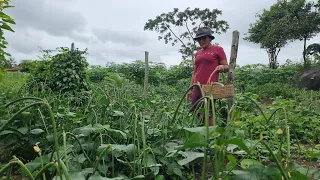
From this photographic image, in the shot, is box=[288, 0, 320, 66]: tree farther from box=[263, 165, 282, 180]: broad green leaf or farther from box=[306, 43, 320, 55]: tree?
box=[263, 165, 282, 180]: broad green leaf

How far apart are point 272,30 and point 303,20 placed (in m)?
1.65

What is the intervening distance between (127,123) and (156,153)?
0.40 m

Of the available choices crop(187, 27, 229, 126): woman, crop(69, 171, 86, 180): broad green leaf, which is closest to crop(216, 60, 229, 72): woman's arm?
crop(187, 27, 229, 126): woman

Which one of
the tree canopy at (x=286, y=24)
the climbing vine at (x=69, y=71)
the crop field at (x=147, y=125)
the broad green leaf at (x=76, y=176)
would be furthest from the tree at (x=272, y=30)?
the broad green leaf at (x=76, y=176)

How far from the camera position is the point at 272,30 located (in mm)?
17641

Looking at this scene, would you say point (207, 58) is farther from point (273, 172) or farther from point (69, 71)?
point (69, 71)

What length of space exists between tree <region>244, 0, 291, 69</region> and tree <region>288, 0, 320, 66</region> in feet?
1.31

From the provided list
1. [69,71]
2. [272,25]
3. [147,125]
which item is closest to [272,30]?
[272,25]

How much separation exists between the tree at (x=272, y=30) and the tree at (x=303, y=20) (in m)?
0.40

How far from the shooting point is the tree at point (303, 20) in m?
16.8

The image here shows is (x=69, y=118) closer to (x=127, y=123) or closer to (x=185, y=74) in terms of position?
(x=127, y=123)

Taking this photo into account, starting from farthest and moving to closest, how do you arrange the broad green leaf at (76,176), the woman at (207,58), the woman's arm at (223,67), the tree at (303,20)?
1. the tree at (303,20)
2. the woman at (207,58)
3. the woman's arm at (223,67)
4. the broad green leaf at (76,176)

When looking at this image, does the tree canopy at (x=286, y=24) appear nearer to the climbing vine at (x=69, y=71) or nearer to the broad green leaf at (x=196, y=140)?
the climbing vine at (x=69, y=71)

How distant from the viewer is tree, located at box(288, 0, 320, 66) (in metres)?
16.8
